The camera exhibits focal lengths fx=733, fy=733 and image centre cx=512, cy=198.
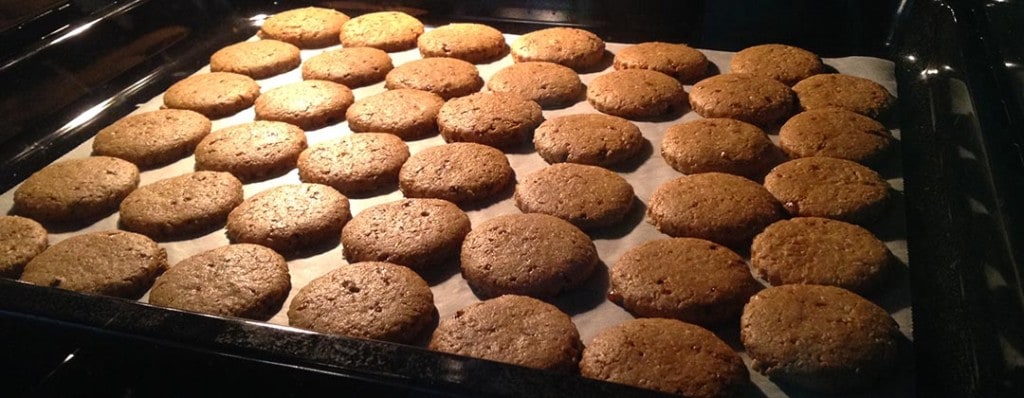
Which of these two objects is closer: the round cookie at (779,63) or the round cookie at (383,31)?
the round cookie at (779,63)

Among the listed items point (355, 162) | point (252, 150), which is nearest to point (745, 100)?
point (355, 162)

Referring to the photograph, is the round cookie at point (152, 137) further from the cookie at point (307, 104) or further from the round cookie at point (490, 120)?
the round cookie at point (490, 120)

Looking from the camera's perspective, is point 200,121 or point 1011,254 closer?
point 1011,254

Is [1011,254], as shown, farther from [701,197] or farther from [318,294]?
[318,294]

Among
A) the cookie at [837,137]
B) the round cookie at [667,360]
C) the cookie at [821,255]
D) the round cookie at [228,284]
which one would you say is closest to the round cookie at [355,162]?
the round cookie at [228,284]

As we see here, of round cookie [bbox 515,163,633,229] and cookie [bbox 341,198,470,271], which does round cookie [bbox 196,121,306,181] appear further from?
round cookie [bbox 515,163,633,229]

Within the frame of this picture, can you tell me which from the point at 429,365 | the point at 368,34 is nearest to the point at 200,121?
the point at 368,34

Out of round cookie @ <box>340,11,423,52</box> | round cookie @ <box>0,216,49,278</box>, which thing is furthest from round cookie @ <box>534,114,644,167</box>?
round cookie @ <box>0,216,49,278</box>
